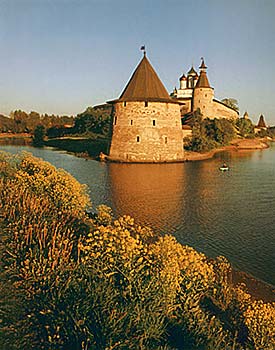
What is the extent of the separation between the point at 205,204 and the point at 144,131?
40.3 ft

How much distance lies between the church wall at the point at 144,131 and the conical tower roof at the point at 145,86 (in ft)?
1.38

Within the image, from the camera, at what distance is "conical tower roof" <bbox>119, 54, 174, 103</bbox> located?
22.9 m

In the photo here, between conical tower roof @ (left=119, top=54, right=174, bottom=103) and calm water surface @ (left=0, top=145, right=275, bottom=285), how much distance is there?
5.80 metres

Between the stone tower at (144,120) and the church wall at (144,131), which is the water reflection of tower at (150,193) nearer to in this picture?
the church wall at (144,131)

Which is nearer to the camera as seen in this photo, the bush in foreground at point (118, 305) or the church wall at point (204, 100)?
the bush in foreground at point (118, 305)

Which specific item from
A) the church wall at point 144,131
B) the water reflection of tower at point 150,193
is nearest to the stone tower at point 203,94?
the church wall at point 144,131

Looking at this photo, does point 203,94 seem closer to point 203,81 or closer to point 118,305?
point 203,81

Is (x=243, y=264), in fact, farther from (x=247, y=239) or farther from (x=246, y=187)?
(x=246, y=187)

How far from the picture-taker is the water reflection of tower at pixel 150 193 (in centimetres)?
1000

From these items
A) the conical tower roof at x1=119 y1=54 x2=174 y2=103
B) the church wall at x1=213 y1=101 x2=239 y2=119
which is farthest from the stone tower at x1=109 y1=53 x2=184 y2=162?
the church wall at x1=213 y1=101 x2=239 y2=119

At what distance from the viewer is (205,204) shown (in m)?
11.7

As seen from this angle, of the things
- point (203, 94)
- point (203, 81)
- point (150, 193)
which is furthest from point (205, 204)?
point (203, 81)

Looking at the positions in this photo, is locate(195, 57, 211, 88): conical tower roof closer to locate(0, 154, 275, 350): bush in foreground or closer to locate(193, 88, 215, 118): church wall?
locate(193, 88, 215, 118): church wall

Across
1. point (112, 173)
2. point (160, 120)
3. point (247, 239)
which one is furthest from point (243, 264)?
point (160, 120)
